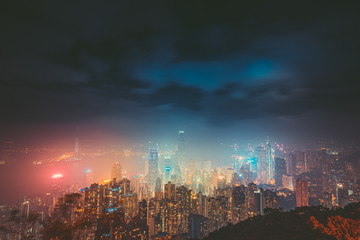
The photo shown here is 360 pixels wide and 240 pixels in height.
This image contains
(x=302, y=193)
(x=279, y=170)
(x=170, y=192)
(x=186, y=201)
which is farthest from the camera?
(x=279, y=170)

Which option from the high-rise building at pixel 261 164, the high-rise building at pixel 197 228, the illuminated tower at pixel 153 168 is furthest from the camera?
the high-rise building at pixel 261 164

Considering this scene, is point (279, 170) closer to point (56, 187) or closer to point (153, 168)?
point (153, 168)

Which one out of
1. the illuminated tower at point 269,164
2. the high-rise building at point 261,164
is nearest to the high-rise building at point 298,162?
the illuminated tower at point 269,164

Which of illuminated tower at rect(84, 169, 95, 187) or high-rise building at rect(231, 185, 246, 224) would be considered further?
illuminated tower at rect(84, 169, 95, 187)

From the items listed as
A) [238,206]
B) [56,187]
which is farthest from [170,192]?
[56,187]

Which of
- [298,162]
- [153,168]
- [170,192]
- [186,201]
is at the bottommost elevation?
[153,168]

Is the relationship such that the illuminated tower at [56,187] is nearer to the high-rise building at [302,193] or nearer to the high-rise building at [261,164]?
the high-rise building at [302,193]

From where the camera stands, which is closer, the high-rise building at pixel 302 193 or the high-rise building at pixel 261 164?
the high-rise building at pixel 302 193

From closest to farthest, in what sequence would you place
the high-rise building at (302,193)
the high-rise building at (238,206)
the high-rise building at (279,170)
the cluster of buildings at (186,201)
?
→ the cluster of buildings at (186,201) < the high-rise building at (238,206) < the high-rise building at (302,193) < the high-rise building at (279,170)

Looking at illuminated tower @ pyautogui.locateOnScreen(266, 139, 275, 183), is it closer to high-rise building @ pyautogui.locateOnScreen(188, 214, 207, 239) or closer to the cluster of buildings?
the cluster of buildings

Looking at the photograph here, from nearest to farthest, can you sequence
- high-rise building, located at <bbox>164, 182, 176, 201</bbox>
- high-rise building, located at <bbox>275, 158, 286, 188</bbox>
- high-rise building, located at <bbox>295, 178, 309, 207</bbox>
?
high-rise building, located at <bbox>164, 182, 176, 201</bbox>, high-rise building, located at <bbox>295, 178, 309, 207</bbox>, high-rise building, located at <bbox>275, 158, 286, 188</bbox>

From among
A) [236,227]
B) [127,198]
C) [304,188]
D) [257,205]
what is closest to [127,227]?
[127,198]

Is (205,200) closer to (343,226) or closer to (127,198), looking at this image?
(127,198)

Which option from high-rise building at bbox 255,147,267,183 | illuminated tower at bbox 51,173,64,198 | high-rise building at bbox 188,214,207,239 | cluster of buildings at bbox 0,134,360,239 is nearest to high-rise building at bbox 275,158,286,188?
cluster of buildings at bbox 0,134,360,239
